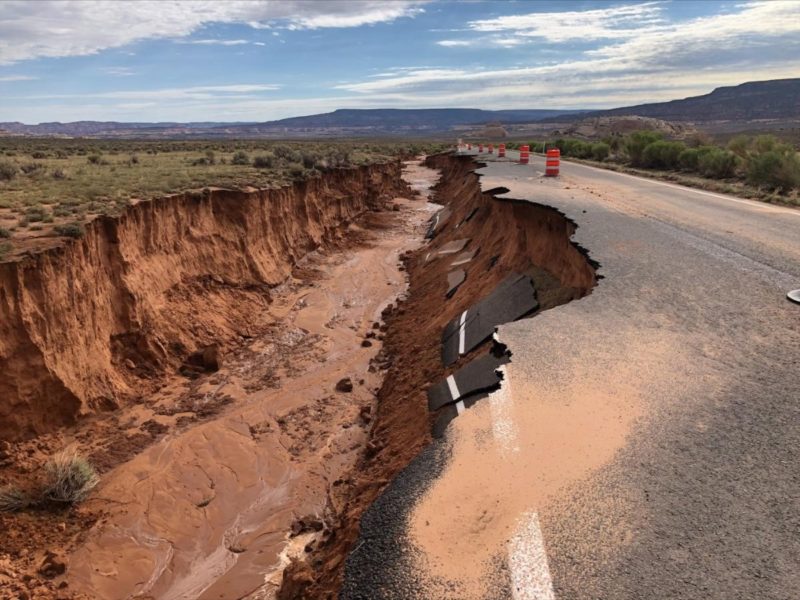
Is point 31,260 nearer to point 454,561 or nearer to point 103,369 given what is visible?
point 103,369

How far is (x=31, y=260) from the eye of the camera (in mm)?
9891

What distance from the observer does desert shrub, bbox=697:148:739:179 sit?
23391mm

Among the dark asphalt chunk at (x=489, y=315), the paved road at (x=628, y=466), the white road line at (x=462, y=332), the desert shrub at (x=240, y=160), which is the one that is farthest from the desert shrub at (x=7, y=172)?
the paved road at (x=628, y=466)

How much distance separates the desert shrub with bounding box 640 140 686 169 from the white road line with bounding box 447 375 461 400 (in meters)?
26.2

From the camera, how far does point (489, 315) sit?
10000 millimetres

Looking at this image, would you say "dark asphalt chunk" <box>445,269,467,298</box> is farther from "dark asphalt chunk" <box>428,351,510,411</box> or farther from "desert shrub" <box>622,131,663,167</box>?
"desert shrub" <box>622,131,663,167</box>

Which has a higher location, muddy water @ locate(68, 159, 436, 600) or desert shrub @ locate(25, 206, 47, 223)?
desert shrub @ locate(25, 206, 47, 223)

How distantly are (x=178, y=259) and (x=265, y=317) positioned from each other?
119 inches

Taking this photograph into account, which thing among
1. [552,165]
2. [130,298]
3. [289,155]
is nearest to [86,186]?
[130,298]

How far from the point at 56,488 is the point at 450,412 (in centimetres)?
621

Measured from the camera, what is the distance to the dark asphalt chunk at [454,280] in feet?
47.5

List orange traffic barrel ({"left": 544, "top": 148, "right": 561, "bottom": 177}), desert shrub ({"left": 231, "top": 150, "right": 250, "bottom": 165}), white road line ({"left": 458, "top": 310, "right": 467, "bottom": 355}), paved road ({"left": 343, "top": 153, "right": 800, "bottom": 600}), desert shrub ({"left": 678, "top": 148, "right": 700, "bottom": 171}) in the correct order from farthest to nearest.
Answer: desert shrub ({"left": 231, "top": 150, "right": 250, "bottom": 165})
desert shrub ({"left": 678, "top": 148, "right": 700, "bottom": 171})
orange traffic barrel ({"left": 544, "top": 148, "right": 561, "bottom": 177})
white road line ({"left": 458, "top": 310, "right": 467, "bottom": 355})
paved road ({"left": 343, "top": 153, "right": 800, "bottom": 600})

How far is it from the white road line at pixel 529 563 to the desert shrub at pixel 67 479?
759 cm

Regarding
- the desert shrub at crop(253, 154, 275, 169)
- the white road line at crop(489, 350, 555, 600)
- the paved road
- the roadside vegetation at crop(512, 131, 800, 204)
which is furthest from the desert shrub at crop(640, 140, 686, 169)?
the white road line at crop(489, 350, 555, 600)
